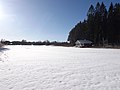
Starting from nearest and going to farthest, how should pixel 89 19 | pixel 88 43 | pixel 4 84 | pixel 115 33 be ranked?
pixel 4 84, pixel 115 33, pixel 89 19, pixel 88 43

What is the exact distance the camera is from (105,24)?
6425cm

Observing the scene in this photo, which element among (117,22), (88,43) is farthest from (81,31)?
(117,22)

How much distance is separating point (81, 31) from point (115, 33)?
28.7 m

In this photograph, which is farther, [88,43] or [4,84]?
[88,43]

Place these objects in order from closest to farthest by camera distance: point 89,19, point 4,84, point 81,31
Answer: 1. point 4,84
2. point 89,19
3. point 81,31

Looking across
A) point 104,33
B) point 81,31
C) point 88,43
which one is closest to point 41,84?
point 104,33

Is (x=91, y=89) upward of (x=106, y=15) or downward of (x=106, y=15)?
downward

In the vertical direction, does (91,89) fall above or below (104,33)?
below

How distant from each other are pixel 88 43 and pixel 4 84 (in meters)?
70.5

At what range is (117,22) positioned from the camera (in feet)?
207

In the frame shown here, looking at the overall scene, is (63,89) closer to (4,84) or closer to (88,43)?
(4,84)

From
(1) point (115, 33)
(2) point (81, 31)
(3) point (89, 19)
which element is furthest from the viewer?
(2) point (81, 31)

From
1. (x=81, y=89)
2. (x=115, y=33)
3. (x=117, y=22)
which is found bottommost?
(x=81, y=89)

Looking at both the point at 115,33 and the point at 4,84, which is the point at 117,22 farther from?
the point at 4,84
